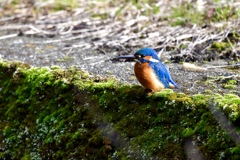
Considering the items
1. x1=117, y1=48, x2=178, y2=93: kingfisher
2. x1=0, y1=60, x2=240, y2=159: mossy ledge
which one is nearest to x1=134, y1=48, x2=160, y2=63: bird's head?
x1=117, y1=48, x2=178, y2=93: kingfisher

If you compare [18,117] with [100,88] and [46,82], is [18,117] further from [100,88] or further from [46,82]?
[100,88]

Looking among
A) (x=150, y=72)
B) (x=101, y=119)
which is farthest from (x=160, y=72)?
(x=101, y=119)

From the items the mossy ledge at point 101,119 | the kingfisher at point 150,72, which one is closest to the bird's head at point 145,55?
the kingfisher at point 150,72

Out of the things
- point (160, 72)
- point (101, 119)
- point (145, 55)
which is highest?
point (145, 55)

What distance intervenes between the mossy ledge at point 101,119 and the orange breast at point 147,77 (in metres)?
0.08

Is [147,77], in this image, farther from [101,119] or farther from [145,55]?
[101,119]

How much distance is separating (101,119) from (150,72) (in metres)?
0.52

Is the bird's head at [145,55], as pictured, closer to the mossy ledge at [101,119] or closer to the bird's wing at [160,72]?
the bird's wing at [160,72]

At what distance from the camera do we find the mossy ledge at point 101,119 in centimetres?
279

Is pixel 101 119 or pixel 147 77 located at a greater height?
pixel 147 77

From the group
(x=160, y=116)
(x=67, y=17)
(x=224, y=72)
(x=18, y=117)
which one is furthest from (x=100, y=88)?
(x=67, y=17)

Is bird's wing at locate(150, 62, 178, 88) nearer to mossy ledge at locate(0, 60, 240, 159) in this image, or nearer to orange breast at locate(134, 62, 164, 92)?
orange breast at locate(134, 62, 164, 92)

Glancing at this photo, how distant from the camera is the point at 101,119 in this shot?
3.46 m

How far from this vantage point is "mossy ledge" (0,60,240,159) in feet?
9.14
